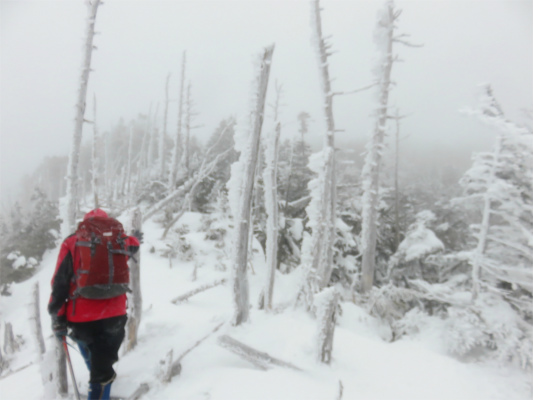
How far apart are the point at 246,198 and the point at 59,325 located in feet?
11.7

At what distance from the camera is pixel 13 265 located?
1261cm

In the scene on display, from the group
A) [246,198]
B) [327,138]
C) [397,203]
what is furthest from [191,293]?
[397,203]

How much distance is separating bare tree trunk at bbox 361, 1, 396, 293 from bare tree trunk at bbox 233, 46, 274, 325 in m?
6.33

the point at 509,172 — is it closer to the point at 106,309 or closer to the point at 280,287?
the point at 280,287

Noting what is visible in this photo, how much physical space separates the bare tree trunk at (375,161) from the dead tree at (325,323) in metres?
6.45

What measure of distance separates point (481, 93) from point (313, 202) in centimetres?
488

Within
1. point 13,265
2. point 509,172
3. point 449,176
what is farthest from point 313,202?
point 449,176

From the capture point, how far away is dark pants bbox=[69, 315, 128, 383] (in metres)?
2.68

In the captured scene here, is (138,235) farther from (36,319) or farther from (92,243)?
(36,319)

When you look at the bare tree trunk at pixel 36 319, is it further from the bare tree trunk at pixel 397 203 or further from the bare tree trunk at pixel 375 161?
the bare tree trunk at pixel 397 203

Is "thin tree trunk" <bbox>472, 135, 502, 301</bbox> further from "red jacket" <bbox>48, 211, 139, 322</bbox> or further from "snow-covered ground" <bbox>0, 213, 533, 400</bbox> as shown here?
"red jacket" <bbox>48, 211, 139, 322</bbox>

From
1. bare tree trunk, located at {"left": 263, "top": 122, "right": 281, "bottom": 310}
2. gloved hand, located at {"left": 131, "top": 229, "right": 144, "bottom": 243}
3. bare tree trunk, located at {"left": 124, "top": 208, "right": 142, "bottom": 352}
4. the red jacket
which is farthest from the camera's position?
bare tree trunk, located at {"left": 263, "top": 122, "right": 281, "bottom": 310}

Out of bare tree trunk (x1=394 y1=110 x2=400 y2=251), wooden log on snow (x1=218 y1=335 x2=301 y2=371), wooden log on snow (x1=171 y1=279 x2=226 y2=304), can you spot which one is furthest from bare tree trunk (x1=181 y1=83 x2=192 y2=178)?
wooden log on snow (x1=218 y1=335 x2=301 y2=371)

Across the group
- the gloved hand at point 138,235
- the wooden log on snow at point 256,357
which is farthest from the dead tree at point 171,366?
the gloved hand at point 138,235
